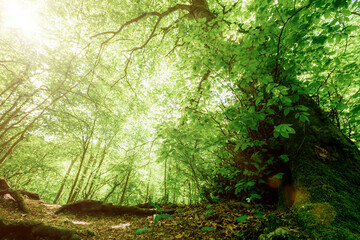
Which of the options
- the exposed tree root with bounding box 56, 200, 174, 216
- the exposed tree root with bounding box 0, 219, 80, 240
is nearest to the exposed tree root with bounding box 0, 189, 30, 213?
the exposed tree root with bounding box 56, 200, 174, 216

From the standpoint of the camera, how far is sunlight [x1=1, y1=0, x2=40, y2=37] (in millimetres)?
3373

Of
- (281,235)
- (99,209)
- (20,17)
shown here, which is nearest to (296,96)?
(281,235)

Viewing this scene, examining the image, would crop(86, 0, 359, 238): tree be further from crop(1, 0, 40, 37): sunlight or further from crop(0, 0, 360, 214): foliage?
crop(1, 0, 40, 37): sunlight

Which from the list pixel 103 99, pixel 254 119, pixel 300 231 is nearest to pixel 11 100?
pixel 103 99

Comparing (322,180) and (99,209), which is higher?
(322,180)

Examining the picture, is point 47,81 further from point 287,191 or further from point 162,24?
point 287,191

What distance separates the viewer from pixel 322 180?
2.17m

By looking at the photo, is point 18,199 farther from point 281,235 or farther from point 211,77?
point 281,235

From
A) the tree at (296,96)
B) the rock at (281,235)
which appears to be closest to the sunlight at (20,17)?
the tree at (296,96)

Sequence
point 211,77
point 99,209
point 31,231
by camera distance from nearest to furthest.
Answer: point 211,77 < point 31,231 < point 99,209

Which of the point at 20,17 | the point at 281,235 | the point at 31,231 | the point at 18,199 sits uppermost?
the point at 20,17

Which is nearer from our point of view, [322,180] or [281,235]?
[281,235]

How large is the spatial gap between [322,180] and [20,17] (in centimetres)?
743

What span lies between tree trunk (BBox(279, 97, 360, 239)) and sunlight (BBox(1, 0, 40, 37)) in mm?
6914
